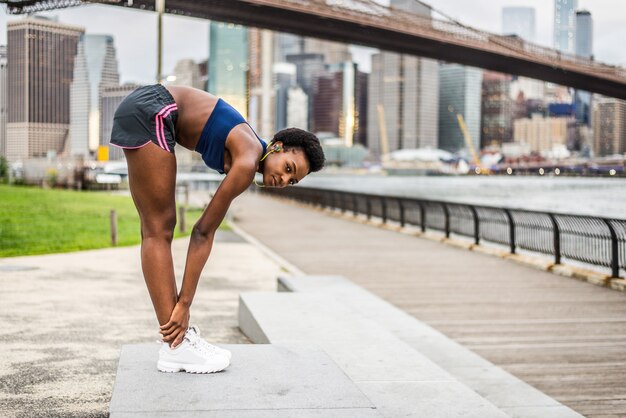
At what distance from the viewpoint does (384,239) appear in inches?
623

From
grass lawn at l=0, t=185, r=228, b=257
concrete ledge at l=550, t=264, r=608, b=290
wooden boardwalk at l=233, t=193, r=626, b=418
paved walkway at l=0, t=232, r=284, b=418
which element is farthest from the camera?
grass lawn at l=0, t=185, r=228, b=257

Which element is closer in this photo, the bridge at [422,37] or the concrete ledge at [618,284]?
the concrete ledge at [618,284]

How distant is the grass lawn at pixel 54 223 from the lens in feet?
44.5

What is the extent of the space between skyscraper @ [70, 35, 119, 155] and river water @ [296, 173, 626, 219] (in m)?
18.0

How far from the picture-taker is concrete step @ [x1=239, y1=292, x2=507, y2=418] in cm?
320

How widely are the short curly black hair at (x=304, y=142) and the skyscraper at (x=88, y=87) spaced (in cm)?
1290

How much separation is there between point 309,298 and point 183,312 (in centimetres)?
282

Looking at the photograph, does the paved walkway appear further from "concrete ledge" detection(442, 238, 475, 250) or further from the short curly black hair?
"concrete ledge" detection(442, 238, 475, 250)

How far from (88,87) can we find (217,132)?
1466 cm

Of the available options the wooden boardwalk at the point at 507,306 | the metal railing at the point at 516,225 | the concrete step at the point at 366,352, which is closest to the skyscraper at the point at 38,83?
the wooden boardwalk at the point at 507,306

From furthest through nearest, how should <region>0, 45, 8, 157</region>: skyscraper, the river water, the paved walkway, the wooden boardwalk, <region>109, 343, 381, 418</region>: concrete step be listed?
the river water < <region>0, 45, 8, 157</region>: skyscraper < the wooden boardwalk < the paved walkway < <region>109, 343, 381, 418</region>: concrete step

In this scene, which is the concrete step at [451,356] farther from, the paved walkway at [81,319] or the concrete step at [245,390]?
the concrete step at [245,390]

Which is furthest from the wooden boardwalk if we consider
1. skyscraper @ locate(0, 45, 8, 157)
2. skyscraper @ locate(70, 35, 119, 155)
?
skyscraper @ locate(0, 45, 8, 157)

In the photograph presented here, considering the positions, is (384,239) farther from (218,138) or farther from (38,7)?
(218,138)
